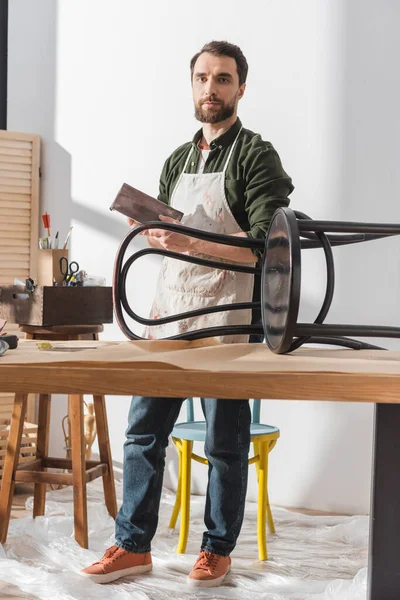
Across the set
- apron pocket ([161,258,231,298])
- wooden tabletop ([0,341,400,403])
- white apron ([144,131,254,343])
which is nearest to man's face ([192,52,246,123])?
white apron ([144,131,254,343])

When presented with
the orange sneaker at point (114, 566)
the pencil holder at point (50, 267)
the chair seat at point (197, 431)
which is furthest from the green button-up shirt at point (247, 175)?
the orange sneaker at point (114, 566)

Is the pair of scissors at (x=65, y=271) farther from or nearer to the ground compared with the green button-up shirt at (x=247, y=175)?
nearer to the ground

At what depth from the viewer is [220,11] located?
3.52 meters

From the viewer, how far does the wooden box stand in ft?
9.26

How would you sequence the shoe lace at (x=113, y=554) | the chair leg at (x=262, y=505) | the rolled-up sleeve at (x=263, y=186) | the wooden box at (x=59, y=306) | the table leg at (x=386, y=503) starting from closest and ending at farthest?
the table leg at (x=386, y=503)
the rolled-up sleeve at (x=263, y=186)
the shoe lace at (x=113, y=554)
the chair leg at (x=262, y=505)
the wooden box at (x=59, y=306)

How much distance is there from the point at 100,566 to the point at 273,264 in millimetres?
1369

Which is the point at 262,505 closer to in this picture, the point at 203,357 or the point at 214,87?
the point at 214,87

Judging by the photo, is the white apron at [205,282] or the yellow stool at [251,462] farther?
the yellow stool at [251,462]

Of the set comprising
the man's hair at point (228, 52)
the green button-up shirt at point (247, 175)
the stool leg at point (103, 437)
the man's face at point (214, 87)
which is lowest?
the stool leg at point (103, 437)

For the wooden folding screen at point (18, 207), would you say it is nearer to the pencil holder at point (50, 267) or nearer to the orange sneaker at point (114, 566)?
the pencil holder at point (50, 267)

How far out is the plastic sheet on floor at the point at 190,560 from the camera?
233 cm

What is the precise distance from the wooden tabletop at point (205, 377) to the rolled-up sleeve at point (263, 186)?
43.6 inches

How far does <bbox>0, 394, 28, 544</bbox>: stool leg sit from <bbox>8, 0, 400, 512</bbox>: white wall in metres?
0.98

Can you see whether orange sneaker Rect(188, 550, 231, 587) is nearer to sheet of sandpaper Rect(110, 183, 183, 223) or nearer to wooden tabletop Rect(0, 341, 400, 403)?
sheet of sandpaper Rect(110, 183, 183, 223)
